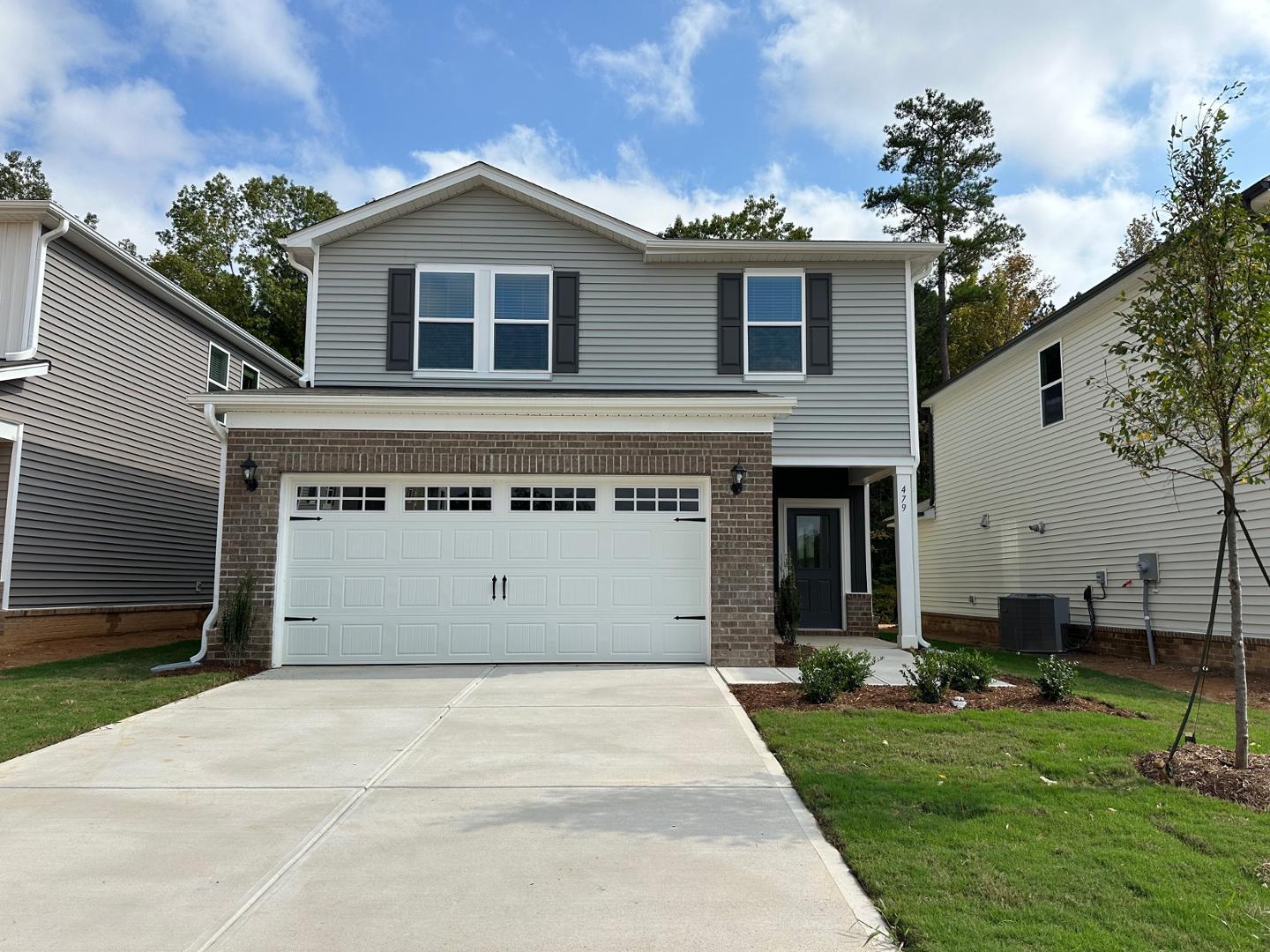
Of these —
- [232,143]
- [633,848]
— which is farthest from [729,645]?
[232,143]

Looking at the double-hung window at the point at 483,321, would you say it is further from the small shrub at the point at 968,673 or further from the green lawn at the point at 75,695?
the small shrub at the point at 968,673

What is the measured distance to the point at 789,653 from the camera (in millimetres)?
11438

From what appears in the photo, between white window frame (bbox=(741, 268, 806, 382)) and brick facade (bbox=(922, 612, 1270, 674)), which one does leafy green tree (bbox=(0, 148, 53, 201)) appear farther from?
brick facade (bbox=(922, 612, 1270, 674))

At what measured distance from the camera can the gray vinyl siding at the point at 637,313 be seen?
12.8 metres

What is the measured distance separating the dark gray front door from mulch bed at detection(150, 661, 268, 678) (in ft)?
28.0

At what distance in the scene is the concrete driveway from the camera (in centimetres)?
349

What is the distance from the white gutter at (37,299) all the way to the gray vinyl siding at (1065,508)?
14.7m

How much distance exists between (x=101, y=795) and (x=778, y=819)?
4.01m

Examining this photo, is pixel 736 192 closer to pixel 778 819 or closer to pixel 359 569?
pixel 359 569

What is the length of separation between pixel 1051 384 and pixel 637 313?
731 centimetres

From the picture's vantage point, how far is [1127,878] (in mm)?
3807

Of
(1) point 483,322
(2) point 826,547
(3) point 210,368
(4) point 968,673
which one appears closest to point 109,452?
(3) point 210,368

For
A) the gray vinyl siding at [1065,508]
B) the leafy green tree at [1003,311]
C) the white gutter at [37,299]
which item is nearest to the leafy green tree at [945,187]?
the leafy green tree at [1003,311]

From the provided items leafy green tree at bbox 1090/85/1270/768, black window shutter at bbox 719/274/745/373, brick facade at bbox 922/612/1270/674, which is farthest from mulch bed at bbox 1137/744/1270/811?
black window shutter at bbox 719/274/745/373
